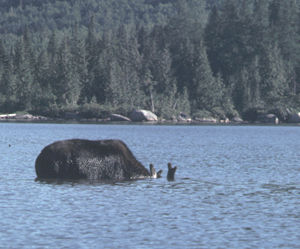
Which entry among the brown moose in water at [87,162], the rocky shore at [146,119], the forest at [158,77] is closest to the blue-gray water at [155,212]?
the brown moose in water at [87,162]

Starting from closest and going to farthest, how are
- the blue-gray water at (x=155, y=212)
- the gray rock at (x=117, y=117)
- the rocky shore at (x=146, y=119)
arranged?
the blue-gray water at (x=155, y=212), the rocky shore at (x=146, y=119), the gray rock at (x=117, y=117)

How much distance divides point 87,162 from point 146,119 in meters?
126

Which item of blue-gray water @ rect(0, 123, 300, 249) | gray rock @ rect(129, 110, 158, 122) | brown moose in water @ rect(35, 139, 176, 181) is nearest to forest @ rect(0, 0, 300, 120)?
gray rock @ rect(129, 110, 158, 122)

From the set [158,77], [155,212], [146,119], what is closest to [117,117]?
[146,119]

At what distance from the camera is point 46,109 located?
6511 inches

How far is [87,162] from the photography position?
3331 centimetres

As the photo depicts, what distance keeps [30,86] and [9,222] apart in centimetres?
15208

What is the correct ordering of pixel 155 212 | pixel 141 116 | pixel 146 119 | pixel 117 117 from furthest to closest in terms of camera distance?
pixel 117 117 < pixel 146 119 < pixel 141 116 < pixel 155 212

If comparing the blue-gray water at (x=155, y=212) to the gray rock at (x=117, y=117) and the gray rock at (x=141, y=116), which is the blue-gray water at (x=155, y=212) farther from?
the gray rock at (x=117, y=117)

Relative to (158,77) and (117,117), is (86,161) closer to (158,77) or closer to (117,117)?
(117,117)

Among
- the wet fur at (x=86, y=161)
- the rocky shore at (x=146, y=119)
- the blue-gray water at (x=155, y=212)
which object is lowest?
the blue-gray water at (x=155, y=212)

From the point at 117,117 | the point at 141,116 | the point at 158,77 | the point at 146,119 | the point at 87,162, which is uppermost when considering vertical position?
the point at 158,77

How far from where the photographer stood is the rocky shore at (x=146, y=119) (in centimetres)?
15950

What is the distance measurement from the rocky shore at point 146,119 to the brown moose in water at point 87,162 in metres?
123
